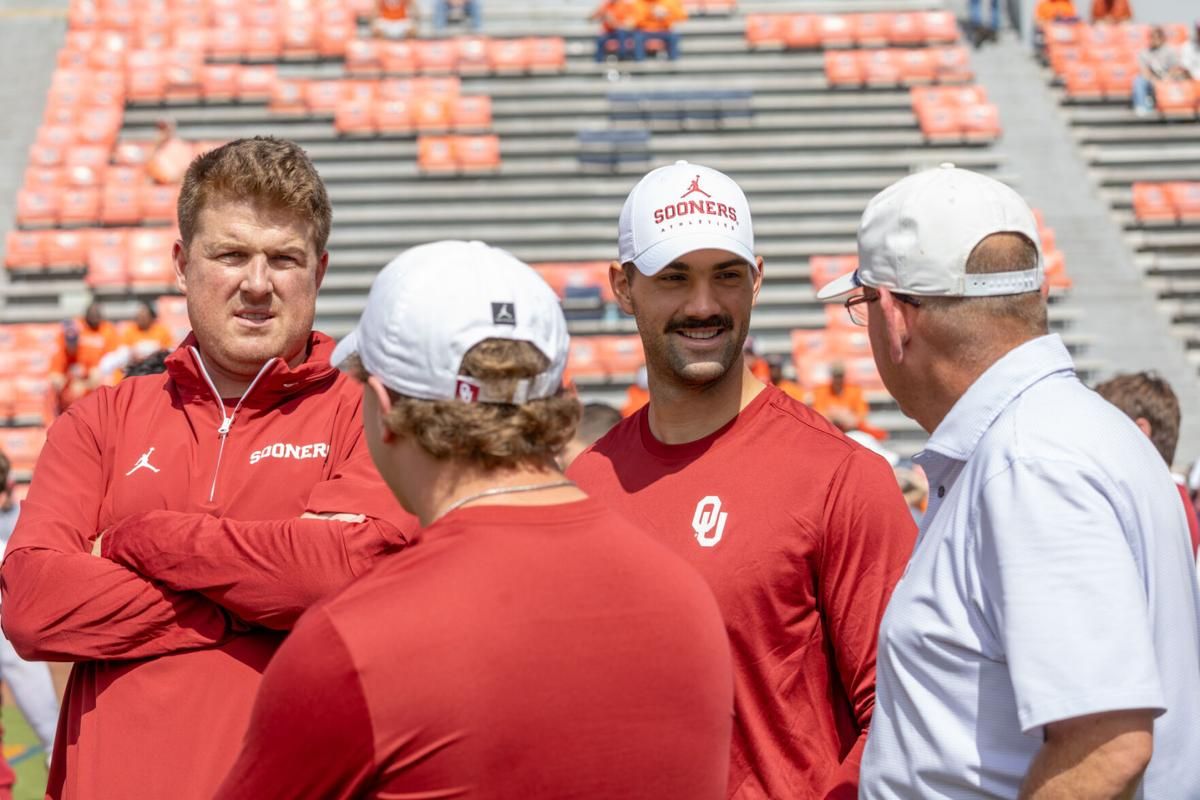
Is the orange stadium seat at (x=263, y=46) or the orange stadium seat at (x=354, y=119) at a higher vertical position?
the orange stadium seat at (x=263, y=46)

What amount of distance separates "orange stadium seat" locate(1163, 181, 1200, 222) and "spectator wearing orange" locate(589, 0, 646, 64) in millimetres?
7679

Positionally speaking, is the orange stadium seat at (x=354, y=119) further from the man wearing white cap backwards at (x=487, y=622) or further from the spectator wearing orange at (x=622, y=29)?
the man wearing white cap backwards at (x=487, y=622)

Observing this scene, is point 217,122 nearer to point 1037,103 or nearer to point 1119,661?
point 1037,103

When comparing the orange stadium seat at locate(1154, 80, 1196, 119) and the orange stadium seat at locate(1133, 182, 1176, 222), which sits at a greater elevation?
the orange stadium seat at locate(1154, 80, 1196, 119)

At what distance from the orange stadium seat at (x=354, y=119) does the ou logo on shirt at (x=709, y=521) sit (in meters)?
17.7

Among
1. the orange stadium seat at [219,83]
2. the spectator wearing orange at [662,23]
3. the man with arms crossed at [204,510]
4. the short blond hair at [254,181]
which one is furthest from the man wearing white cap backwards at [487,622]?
the spectator wearing orange at [662,23]

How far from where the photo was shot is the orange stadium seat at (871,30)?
21.3m

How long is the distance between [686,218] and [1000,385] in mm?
982

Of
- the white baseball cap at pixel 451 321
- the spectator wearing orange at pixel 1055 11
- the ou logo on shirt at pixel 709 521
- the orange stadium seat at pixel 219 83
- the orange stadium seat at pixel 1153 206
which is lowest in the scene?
the ou logo on shirt at pixel 709 521

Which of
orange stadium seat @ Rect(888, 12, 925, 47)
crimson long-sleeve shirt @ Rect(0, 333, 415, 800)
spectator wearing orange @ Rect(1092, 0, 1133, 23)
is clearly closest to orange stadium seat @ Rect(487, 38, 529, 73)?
orange stadium seat @ Rect(888, 12, 925, 47)

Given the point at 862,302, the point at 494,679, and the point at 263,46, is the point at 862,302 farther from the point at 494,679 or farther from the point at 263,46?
the point at 263,46

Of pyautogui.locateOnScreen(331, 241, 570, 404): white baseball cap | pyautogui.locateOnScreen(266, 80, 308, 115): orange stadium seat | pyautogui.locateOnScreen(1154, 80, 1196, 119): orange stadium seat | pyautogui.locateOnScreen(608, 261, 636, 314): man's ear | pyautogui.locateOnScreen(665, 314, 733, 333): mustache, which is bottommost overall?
pyautogui.locateOnScreen(331, 241, 570, 404): white baseball cap

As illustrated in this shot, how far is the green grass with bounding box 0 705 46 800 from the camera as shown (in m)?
7.22

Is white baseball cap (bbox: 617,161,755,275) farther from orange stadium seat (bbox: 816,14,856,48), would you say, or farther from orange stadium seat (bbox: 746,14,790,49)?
orange stadium seat (bbox: 816,14,856,48)
